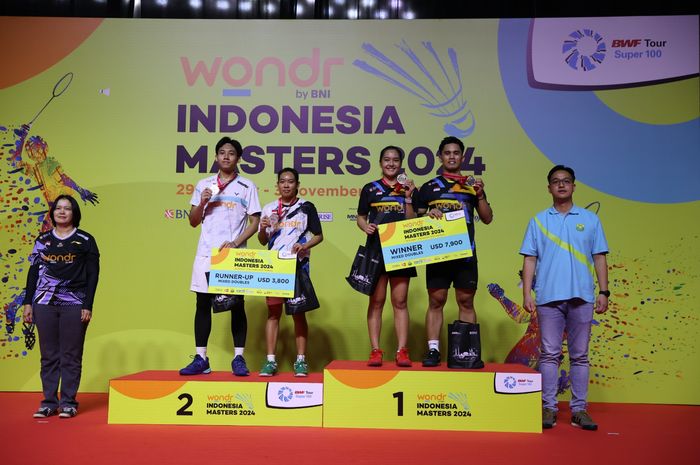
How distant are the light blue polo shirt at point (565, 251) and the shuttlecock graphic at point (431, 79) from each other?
1.55 m

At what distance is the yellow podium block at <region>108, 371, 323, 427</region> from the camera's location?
3.86m

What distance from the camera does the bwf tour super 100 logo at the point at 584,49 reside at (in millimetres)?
5266

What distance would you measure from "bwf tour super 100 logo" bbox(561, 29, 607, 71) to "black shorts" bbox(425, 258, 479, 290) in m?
2.26

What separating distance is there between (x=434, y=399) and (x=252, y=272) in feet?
4.57

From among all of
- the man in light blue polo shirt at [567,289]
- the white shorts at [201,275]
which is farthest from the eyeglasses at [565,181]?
the white shorts at [201,275]

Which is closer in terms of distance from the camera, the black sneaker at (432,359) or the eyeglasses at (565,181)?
the eyeglasses at (565,181)

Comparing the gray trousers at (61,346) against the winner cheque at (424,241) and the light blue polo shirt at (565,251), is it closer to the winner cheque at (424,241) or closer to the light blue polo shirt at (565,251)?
the winner cheque at (424,241)

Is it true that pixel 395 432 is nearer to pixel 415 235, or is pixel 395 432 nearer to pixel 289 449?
pixel 289 449

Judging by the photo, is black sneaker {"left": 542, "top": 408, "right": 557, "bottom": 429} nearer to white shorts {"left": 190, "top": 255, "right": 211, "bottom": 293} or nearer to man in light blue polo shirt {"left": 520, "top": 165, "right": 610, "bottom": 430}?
man in light blue polo shirt {"left": 520, "top": 165, "right": 610, "bottom": 430}

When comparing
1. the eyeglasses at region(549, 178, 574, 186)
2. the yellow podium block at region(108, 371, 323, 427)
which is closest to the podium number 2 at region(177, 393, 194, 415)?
the yellow podium block at region(108, 371, 323, 427)

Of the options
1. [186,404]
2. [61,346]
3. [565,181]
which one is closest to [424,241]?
[565,181]

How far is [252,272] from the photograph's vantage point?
408cm

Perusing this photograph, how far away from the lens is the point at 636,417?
174 inches

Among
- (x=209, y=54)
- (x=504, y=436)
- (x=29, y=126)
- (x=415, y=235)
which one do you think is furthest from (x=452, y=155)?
(x=29, y=126)
